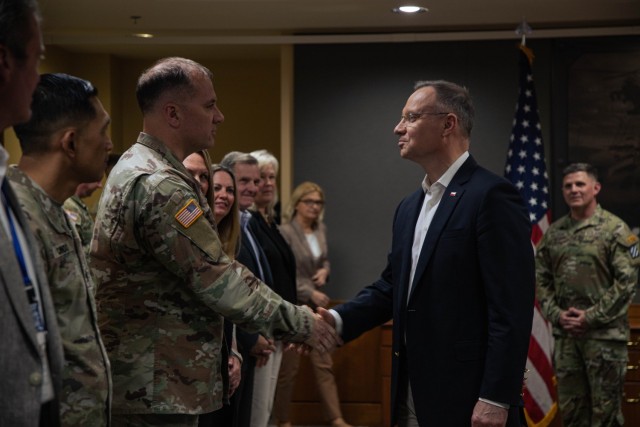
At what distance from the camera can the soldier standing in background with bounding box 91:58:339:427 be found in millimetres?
2393

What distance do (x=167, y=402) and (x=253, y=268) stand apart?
6.04 ft

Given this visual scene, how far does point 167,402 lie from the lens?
242 cm

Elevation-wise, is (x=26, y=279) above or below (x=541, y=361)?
above

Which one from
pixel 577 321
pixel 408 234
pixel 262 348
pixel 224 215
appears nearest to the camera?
pixel 408 234

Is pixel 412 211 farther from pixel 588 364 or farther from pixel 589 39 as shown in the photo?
pixel 589 39

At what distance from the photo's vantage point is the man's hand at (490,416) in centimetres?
264

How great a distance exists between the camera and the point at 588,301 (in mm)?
5707

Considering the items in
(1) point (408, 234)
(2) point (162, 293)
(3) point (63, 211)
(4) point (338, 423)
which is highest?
(3) point (63, 211)

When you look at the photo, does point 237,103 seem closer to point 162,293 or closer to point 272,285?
point 272,285

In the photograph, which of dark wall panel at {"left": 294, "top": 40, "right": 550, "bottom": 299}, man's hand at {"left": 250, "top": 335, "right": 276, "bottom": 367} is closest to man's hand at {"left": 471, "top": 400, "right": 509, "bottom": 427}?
man's hand at {"left": 250, "top": 335, "right": 276, "bottom": 367}

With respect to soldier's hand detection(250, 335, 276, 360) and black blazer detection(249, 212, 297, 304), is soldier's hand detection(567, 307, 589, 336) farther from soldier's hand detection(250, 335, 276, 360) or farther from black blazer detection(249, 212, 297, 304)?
soldier's hand detection(250, 335, 276, 360)

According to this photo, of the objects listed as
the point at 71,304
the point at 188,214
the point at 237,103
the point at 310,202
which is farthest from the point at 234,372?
the point at 237,103

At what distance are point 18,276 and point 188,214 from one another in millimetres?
833

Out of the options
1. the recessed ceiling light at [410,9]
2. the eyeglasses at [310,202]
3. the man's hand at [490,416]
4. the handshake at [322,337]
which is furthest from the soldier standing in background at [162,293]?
the eyeglasses at [310,202]
